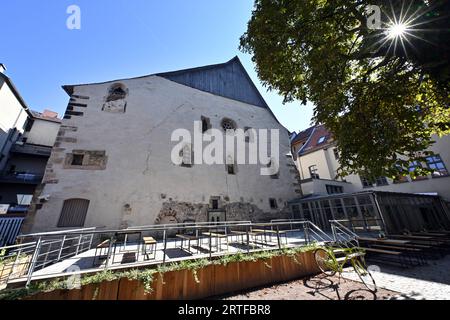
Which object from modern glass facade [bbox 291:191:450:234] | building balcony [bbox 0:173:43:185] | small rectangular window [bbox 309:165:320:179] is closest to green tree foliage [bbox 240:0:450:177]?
modern glass facade [bbox 291:191:450:234]

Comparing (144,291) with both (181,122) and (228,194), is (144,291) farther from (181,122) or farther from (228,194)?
(181,122)

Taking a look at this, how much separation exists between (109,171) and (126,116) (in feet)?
12.2

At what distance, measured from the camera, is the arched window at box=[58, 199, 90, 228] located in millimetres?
8657

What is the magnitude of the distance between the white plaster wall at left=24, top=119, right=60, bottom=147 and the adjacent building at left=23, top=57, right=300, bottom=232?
12.8m

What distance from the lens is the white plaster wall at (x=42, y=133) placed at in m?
19.3

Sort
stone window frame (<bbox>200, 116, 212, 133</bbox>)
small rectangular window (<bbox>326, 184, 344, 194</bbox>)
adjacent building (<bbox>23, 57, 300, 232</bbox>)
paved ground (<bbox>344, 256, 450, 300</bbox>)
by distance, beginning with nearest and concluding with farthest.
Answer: paved ground (<bbox>344, 256, 450, 300</bbox>)
adjacent building (<bbox>23, 57, 300, 232</bbox>)
stone window frame (<bbox>200, 116, 212, 133</bbox>)
small rectangular window (<bbox>326, 184, 344, 194</bbox>)

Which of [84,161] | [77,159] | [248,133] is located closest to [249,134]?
[248,133]

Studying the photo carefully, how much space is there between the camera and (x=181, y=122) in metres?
13.1

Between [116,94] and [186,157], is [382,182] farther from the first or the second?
[116,94]

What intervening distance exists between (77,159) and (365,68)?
13.6 metres

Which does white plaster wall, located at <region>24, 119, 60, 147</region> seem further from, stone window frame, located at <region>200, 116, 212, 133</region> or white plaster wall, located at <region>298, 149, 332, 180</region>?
white plaster wall, located at <region>298, 149, 332, 180</region>

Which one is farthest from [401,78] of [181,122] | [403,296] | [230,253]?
[181,122]

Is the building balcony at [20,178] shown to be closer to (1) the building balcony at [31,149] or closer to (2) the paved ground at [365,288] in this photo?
(1) the building balcony at [31,149]

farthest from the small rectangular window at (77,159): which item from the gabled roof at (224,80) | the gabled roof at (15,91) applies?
the gabled roof at (15,91)
